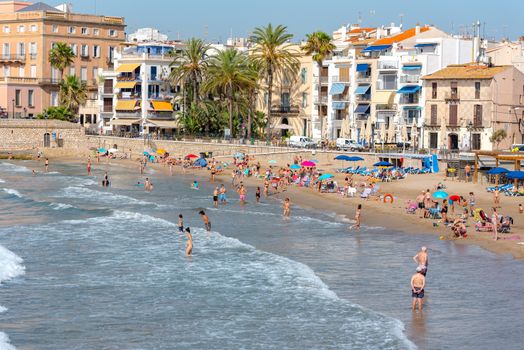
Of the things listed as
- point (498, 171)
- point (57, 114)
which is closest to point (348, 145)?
point (498, 171)

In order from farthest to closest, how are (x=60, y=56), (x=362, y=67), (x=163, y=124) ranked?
(x=60, y=56), (x=163, y=124), (x=362, y=67)

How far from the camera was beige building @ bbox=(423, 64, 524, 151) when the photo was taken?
72.3 m

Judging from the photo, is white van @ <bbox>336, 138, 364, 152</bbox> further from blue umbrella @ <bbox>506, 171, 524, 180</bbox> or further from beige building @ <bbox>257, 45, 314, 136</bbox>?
blue umbrella @ <bbox>506, 171, 524, 180</bbox>

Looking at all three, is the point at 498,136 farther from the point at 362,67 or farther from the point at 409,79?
the point at 362,67

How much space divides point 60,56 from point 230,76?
31.2 m

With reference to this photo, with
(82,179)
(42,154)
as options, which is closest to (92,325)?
(82,179)

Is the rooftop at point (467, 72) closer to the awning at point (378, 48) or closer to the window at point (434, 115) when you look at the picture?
the window at point (434, 115)

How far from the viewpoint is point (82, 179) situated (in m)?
73.4

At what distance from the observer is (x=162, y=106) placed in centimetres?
9962

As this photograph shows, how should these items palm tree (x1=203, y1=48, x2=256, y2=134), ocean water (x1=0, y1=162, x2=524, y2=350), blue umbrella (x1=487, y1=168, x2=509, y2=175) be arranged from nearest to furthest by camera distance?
ocean water (x1=0, y1=162, x2=524, y2=350) < blue umbrella (x1=487, y1=168, x2=509, y2=175) < palm tree (x1=203, y1=48, x2=256, y2=134)

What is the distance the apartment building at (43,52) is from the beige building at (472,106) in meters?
46.1

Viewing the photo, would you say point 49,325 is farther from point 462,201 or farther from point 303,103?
point 303,103

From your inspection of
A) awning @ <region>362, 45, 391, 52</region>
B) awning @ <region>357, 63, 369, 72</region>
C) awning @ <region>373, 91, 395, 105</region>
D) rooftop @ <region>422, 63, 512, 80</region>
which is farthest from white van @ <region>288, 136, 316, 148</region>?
rooftop @ <region>422, 63, 512, 80</region>

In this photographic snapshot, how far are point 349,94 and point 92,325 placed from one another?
6205 centimetres
